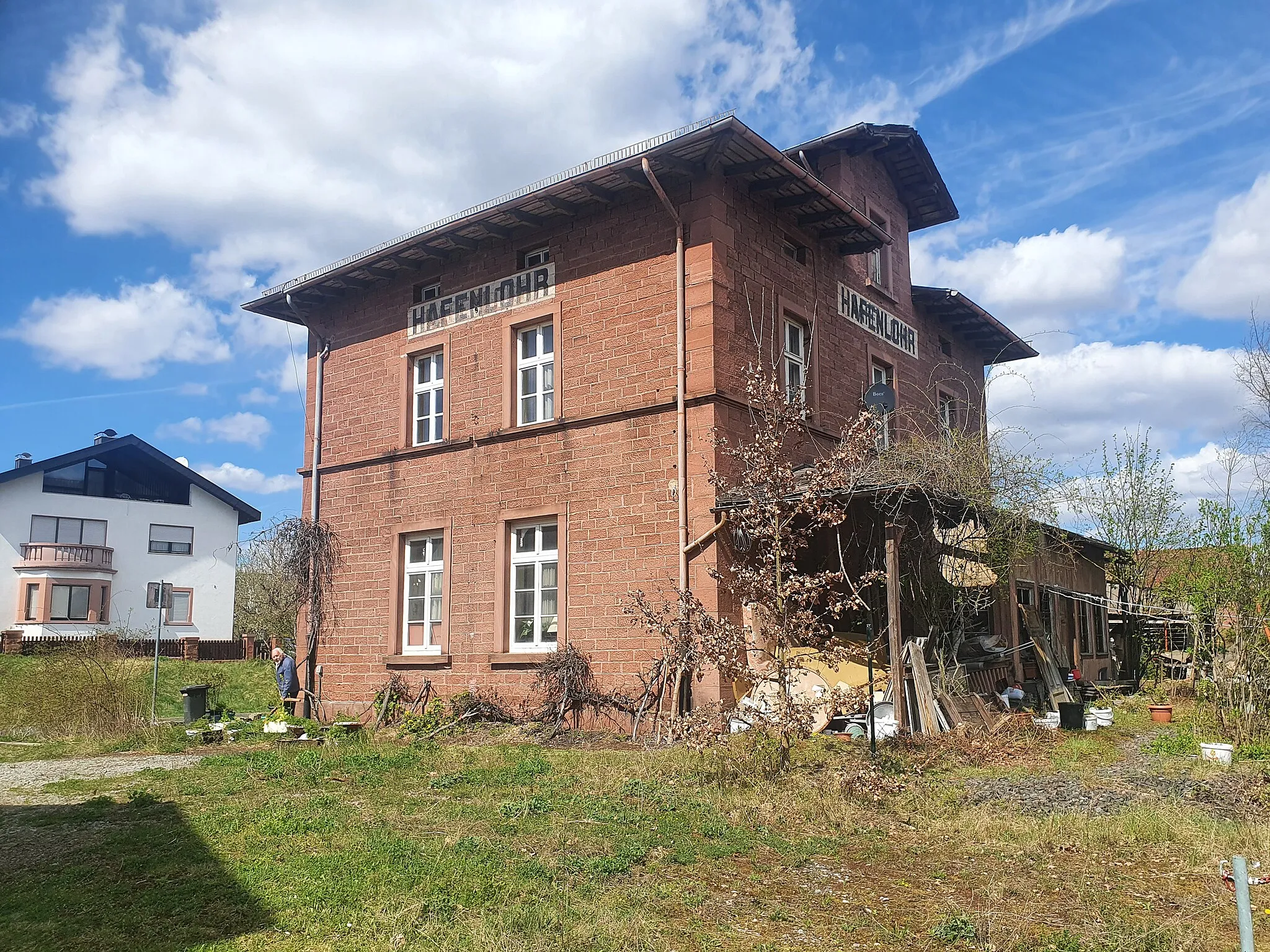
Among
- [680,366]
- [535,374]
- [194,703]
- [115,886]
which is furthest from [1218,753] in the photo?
[194,703]

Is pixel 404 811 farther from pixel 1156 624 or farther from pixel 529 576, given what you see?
pixel 1156 624

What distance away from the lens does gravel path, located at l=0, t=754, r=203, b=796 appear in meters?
11.3

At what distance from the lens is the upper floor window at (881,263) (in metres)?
18.1

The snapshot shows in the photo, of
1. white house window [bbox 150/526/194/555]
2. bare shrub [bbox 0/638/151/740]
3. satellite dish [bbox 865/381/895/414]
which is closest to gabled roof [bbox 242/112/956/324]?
satellite dish [bbox 865/381/895/414]

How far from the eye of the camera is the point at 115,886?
254 inches

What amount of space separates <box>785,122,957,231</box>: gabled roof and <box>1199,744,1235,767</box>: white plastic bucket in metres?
11.3

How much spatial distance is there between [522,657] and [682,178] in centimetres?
713

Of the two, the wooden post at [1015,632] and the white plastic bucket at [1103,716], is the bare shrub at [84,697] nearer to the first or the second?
the wooden post at [1015,632]

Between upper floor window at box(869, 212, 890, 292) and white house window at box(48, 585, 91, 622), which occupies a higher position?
upper floor window at box(869, 212, 890, 292)

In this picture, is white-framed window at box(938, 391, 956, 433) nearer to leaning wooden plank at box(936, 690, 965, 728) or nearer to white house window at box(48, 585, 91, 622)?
leaning wooden plank at box(936, 690, 965, 728)

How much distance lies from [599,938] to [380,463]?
43.3 feet

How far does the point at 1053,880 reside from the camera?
243 inches

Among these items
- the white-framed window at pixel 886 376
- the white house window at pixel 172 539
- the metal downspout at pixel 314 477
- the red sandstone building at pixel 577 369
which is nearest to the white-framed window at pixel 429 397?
the red sandstone building at pixel 577 369

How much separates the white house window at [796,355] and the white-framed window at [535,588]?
4172mm
